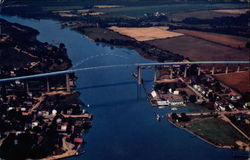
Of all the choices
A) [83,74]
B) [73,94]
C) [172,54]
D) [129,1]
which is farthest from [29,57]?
[129,1]

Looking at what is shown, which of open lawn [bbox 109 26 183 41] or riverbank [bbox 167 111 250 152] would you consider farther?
open lawn [bbox 109 26 183 41]

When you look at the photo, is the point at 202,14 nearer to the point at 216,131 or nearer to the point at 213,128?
the point at 213,128

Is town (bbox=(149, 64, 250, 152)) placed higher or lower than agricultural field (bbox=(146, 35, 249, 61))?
lower

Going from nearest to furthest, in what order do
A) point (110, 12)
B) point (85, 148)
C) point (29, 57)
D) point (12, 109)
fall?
point (85, 148) → point (12, 109) → point (29, 57) → point (110, 12)

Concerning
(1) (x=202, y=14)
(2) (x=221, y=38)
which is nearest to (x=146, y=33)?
(2) (x=221, y=38)

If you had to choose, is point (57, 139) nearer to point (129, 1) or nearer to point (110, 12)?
point (110, 12)

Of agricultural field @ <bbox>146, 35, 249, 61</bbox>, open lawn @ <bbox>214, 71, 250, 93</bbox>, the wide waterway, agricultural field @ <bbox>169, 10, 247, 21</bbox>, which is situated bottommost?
the wide waterway

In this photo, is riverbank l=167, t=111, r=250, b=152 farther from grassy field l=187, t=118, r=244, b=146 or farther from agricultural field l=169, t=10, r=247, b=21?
agricultural field l=169, t=10, r=247, b=21

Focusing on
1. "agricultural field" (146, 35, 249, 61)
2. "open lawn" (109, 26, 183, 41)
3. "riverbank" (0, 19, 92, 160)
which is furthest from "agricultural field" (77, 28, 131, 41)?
"riverbank" (0, 19, 92, 160)
